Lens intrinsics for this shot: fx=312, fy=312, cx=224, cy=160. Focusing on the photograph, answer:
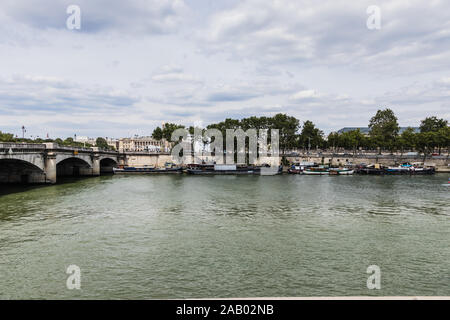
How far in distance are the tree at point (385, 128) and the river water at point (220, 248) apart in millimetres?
88330

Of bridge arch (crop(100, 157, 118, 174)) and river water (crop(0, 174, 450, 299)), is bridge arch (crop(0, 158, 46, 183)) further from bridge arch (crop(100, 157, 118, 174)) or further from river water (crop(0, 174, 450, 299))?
bridge arch (crop(100, 157, 118, 174))

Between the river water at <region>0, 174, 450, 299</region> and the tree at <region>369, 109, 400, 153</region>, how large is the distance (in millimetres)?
88330

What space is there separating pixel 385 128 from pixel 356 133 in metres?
11.0

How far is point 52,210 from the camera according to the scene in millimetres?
33188

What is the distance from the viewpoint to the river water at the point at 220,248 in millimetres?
15391

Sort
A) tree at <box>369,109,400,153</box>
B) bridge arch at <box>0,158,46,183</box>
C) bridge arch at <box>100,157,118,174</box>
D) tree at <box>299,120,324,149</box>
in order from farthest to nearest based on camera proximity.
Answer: tree at <box>299,120,324,149</box>, tree at <box>369,109,400,153</box>, bridge arch at <box>100,157,118,174</box>, bridge arch at <box>0,158,46,183</box>

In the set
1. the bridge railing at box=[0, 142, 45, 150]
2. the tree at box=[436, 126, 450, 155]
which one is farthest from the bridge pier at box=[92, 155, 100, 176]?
the tree at box=[436, 126, 450, 155]

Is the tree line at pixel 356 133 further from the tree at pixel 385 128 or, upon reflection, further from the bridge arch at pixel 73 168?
the bridge arch at pixel 73 168

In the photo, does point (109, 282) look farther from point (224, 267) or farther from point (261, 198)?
point (261, 198)

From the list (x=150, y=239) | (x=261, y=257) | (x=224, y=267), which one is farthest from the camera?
(x=150, y=239)

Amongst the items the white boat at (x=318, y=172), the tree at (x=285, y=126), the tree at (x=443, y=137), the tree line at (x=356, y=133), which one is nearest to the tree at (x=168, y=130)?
the tree line at (x=356, y=133)

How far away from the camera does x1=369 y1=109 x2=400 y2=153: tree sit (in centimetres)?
11969
